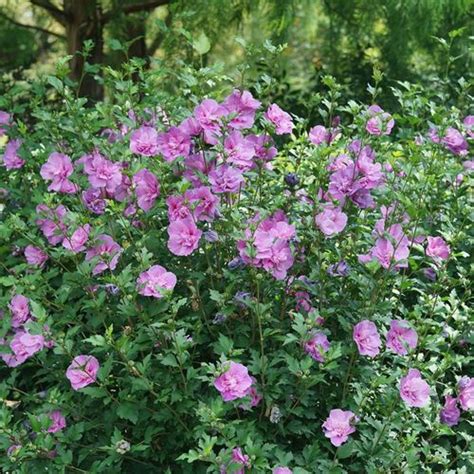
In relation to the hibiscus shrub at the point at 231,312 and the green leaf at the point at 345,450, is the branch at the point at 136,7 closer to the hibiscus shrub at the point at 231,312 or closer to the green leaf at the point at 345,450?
the hibiscus shrub at the point at 231,312

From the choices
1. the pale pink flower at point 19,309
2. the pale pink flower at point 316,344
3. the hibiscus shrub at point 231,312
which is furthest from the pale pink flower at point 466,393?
the pale pink flower at point 19,309

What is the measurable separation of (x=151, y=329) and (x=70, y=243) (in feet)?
0.92

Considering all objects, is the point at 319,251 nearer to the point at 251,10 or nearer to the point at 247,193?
the point at 247,193

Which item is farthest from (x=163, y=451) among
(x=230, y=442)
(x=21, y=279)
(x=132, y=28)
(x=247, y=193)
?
(x=132, y=28)

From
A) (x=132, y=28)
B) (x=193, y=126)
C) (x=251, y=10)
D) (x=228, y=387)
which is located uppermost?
(x=193, y=126)

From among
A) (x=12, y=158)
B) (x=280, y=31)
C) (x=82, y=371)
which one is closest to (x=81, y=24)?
(x=280, y=31)

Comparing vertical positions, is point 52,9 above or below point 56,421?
below

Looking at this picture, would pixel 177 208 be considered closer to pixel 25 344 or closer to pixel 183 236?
pixel 183 236

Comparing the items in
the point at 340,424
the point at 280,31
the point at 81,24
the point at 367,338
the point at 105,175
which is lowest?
the point at 81,24

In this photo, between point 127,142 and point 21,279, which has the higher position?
point 127,142

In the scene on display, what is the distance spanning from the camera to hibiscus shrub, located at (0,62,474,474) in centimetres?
182

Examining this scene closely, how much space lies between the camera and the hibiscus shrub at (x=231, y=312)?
1823 millimetres

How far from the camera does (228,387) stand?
1.73 m

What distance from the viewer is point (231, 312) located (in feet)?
6.08
